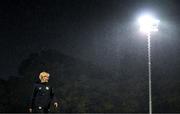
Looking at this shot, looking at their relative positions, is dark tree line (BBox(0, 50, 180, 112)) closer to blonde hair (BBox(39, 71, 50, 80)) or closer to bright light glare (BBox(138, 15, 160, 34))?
bright light glare (BBox(138, 15, 160, 34))

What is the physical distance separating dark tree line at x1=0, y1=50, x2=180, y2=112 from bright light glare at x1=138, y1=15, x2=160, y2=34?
30.3 ft

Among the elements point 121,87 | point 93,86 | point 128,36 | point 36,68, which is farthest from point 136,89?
point 36,68

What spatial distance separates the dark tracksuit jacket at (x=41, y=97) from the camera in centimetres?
745

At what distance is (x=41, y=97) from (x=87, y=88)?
29818mm

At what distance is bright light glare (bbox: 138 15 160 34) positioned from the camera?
76.7 feet

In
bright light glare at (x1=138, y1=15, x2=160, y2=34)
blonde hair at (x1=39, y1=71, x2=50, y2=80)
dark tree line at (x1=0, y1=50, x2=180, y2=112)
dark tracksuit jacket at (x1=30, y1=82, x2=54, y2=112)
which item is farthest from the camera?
dark tree line at (x1=0, y1=50, x2=180, y2=112)

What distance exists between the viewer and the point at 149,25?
23281 mm

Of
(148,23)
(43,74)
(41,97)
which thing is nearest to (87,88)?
(148,23)

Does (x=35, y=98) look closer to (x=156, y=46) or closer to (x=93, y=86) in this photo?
(x=93, y=86)

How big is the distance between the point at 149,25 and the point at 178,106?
385 inches

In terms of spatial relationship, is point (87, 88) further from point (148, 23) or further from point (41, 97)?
point (41, 97)

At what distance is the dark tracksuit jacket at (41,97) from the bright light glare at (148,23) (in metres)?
16.3

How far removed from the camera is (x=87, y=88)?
3722cm

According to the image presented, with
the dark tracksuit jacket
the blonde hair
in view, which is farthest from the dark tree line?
the blonde hair
